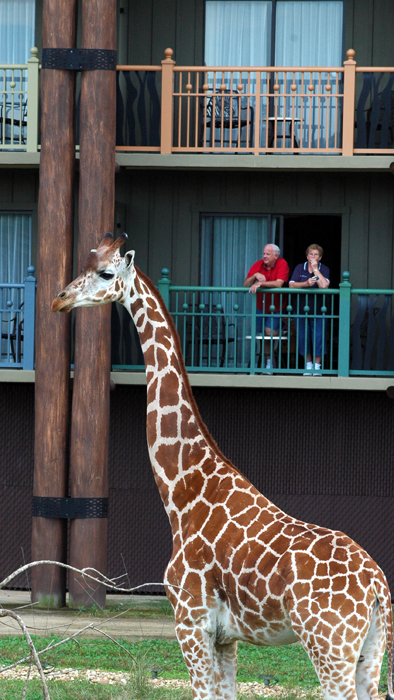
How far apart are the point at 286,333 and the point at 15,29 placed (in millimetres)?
6030

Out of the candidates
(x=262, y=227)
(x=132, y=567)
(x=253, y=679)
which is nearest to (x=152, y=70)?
(x=262, y=227)

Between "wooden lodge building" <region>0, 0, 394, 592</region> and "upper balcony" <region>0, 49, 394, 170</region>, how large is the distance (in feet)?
0.10

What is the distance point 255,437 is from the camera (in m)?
11.4

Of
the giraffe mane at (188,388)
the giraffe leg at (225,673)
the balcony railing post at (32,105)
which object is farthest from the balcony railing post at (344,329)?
the giraffe leg at (225,673)

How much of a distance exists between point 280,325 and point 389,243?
269 cm

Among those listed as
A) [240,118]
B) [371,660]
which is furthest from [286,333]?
[371,660]

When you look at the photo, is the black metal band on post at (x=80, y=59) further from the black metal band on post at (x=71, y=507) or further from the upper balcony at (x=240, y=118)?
the black metal band on post at (x=71, y=507)

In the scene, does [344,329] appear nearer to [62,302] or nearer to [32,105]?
[32,105]

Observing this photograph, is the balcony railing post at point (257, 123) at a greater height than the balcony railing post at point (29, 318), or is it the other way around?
the balcony railing post at point (257, 123)

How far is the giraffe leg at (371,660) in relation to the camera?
4.41 metres

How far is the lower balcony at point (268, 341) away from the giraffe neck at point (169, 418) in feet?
16.0

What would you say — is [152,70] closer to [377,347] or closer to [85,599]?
[377,347]

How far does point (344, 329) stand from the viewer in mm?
10680

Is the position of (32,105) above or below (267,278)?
above
